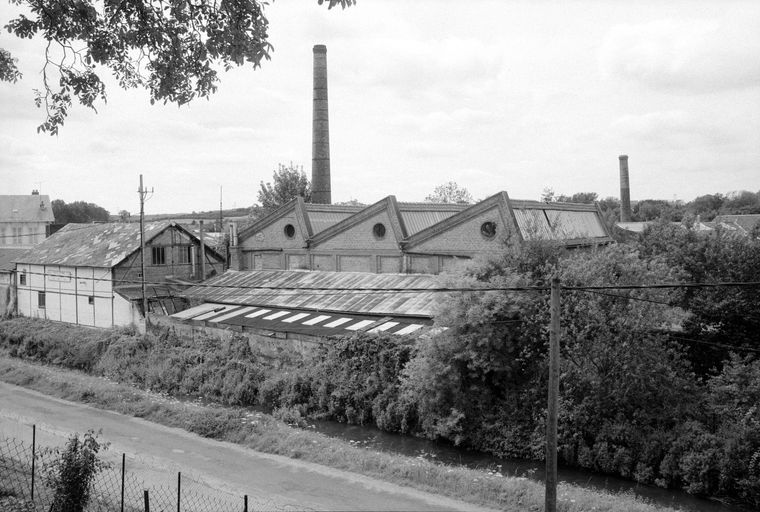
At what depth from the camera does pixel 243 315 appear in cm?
2933

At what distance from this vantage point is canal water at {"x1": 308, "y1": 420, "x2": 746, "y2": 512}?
15.8m

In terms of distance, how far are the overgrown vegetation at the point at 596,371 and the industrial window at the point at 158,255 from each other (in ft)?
52.0

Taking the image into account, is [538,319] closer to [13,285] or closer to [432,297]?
[432,297]

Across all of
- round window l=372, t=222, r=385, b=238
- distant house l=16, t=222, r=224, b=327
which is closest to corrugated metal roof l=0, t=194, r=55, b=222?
distant house l=16, t=222, r=224, b=327

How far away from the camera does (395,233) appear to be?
32.3 m

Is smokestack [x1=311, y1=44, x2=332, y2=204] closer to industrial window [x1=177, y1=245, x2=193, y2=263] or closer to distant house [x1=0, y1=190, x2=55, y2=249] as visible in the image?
industrial window [x1=177, y1=245, x2=193, y2=263]

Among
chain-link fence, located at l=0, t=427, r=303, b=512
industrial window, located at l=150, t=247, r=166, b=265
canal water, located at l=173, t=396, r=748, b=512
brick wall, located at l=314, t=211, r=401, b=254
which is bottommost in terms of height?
canal water, located at l=173, t=396, r=748, b=512

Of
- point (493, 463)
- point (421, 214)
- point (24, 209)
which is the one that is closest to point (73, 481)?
point (493, 463)

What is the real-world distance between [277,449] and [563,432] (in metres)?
7.90

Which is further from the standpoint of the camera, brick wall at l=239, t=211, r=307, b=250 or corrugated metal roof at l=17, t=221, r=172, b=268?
brick wall at l=239, t=211, r=307, b=250

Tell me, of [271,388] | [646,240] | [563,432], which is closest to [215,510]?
[563,432]

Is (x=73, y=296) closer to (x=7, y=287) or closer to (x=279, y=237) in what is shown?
(x=7, y=287)

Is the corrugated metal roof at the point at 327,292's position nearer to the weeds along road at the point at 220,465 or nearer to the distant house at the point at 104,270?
the distant house at the point at 104,270

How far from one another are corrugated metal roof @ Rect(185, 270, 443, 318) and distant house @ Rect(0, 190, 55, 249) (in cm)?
4310
